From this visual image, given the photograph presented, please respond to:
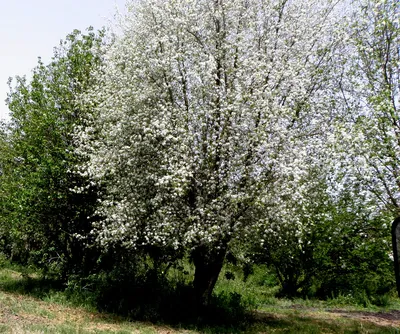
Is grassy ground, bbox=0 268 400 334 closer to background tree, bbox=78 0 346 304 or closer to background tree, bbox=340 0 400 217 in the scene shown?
background tree, bbox=78 0 346 304

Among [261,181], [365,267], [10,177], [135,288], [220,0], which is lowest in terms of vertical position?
[135,288]

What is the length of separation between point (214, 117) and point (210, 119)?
0.44 metres

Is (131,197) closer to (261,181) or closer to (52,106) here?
(261,181)

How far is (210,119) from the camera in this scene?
48.2 feet

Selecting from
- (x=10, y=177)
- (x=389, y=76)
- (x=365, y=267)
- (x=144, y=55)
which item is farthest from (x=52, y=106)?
(x=365, y=267)

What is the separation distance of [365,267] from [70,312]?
15198 millimetres

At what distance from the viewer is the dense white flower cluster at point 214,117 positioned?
13852 millimetres

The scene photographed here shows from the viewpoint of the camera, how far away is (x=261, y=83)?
48.4 ft

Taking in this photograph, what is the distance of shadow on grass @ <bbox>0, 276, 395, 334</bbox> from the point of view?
49.6 feet

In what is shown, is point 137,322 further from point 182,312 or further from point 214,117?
point 214,117

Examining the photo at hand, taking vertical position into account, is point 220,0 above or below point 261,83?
above

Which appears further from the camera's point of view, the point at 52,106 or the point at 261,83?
the point at 52,106

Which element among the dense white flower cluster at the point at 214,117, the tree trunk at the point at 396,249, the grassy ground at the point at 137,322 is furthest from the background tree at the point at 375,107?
the tree trunk at the point at 396,249

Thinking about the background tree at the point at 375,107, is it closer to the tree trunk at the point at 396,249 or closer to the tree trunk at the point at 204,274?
the tree trunk at the point at 204,274
